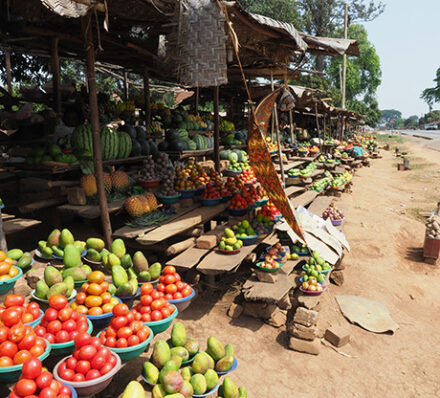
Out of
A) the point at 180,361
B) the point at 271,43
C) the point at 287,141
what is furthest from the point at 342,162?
the point at 180,361

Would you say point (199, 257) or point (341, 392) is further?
point (199, 257)

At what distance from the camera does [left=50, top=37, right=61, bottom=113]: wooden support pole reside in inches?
226

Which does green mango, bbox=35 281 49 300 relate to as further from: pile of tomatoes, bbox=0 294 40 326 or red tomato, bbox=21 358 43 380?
red tomato, bbox=21 358 43 380

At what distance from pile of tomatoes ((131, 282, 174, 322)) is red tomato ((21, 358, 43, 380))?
1.03 metres

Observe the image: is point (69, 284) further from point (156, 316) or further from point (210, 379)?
point (210, 379)

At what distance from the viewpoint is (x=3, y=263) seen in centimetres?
301

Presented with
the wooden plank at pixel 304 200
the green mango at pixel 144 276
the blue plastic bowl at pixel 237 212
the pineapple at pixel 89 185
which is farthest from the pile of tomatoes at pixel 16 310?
the wooden plank at pixel 304 200

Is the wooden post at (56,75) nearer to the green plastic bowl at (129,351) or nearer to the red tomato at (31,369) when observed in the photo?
the green plastic bowl at (129,351)

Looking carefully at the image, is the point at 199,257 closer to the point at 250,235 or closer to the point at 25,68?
the point at 250,235

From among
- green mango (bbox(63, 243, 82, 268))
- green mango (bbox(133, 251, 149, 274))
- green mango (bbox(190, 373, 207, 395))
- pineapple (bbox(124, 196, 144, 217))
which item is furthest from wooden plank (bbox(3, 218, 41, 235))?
green mango (bbox(190, 373, 207, 395))

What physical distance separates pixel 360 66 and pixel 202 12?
157 ft

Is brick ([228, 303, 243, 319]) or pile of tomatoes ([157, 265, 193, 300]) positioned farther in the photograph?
brick ([228, 303, 243, 319])

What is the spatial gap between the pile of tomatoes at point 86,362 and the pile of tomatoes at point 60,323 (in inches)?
8.6

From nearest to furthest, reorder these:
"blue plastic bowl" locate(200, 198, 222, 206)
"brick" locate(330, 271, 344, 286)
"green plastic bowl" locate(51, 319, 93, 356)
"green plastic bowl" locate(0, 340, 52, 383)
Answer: "green plastic bowl" locate(0, 340, 52, 383) < "green plastic bowl" locate(51, 319, 93, 356) < "blue plastic bowl" locate(200, 198, 222, 206) < "brick" locate(330, 271, 344, 286)
